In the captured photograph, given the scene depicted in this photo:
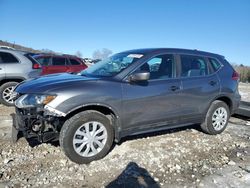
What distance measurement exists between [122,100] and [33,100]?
1.33 meters

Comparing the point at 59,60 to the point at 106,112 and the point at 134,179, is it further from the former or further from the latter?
the point at 134,179

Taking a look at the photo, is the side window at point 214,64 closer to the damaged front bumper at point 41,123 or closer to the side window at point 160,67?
the side window at point 160,67

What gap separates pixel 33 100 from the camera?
3.95 meters

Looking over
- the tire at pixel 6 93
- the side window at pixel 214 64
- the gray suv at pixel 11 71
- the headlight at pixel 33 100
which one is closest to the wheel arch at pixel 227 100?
the side window at pixel 214 64

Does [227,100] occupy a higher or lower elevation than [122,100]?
lower

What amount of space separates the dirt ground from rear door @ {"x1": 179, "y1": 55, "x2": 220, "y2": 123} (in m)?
0.60

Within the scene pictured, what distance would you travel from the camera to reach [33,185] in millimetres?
3496

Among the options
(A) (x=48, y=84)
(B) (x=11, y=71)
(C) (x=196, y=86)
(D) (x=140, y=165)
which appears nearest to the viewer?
(A) (x=48, y=84)

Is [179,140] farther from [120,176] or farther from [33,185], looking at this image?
[33,185]

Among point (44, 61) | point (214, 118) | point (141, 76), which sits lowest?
point (214, 118)

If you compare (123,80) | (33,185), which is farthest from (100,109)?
(33,185)

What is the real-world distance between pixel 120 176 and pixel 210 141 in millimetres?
2435

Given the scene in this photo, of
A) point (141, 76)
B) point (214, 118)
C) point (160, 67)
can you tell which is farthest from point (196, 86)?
point (141, 76)

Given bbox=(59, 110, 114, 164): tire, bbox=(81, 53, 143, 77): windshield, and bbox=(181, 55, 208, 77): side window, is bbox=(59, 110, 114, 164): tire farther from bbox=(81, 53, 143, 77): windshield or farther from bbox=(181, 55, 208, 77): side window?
bbox=(181, 55, 208, 77): side window
